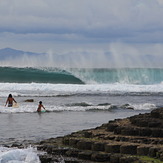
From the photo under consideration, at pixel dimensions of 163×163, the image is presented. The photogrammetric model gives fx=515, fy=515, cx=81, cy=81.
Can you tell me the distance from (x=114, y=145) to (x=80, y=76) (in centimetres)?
5722

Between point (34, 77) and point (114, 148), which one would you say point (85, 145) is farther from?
point (34, 77)

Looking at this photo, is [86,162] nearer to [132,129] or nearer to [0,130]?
[132,129]

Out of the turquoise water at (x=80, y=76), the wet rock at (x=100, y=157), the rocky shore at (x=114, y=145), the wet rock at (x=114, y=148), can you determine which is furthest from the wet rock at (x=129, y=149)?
the turquoise water at (x=80, y=76)

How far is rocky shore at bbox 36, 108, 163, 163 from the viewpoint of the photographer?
11023mm

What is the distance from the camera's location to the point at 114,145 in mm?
11516

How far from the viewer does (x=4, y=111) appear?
85.5 feet

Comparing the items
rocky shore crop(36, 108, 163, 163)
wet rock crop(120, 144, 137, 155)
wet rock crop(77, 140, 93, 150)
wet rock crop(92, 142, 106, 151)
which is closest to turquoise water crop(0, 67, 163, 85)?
rocky shore crop(36, 108, 163, 163)

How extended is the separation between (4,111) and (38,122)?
550 centimetres

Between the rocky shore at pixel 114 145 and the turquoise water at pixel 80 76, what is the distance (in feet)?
158

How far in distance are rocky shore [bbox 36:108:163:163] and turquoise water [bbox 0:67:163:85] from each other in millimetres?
48277

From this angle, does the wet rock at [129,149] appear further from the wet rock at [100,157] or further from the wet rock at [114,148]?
the wet rock at [100,157]

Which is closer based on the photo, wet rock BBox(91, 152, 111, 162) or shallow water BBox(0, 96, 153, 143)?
wet rock BBox(91, 152, 111, 162)

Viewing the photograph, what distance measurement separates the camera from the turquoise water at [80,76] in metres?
63.4

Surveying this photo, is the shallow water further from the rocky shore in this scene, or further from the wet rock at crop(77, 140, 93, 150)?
the wet rock at crop(77, 140, 93, 150)
